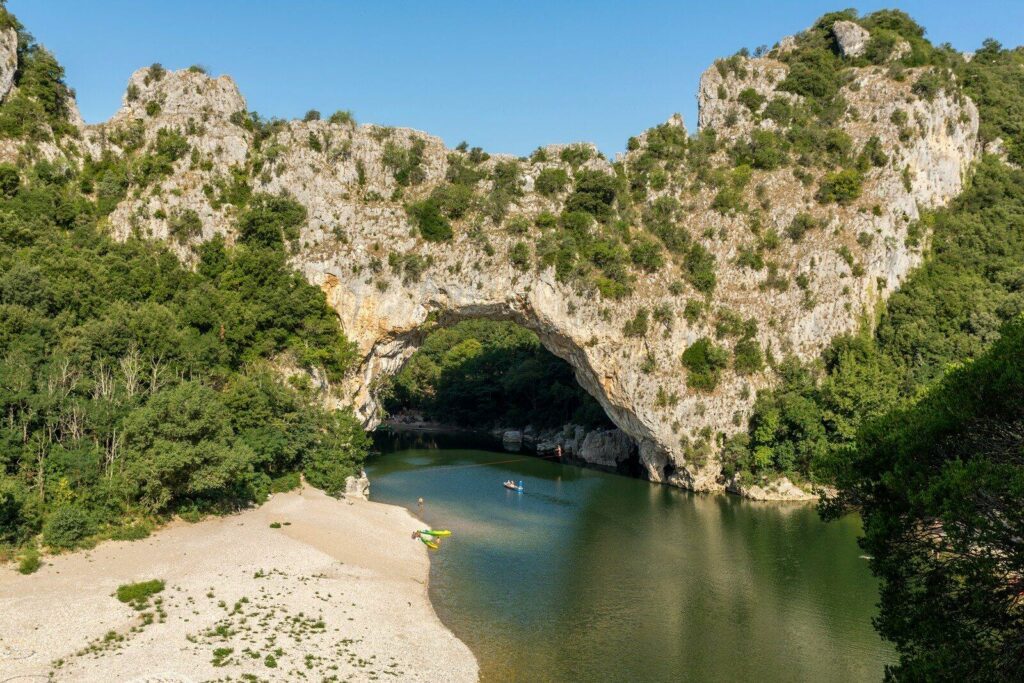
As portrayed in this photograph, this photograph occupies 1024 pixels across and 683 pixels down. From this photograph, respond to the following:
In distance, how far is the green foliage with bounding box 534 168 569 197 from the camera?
52.9 metres

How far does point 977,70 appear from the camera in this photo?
63594 mm

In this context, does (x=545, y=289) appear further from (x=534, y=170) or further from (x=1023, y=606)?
(x=1023, y=606)

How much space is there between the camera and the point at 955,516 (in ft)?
36.2

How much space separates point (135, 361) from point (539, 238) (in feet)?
93.8

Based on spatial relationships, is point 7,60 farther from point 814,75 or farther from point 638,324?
point 814,75

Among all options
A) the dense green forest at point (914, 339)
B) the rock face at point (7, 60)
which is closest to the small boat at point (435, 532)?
the dense green forest at point (914, 339)

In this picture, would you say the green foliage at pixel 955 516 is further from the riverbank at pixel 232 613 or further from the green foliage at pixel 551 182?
the green foliage at pixel 551 182

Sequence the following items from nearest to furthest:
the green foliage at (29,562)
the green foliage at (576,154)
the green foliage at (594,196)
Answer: the green foliage at (29,562), the green foliage at (594,196), the green foliage at (576,154)

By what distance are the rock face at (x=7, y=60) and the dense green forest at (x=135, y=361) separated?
1.15m

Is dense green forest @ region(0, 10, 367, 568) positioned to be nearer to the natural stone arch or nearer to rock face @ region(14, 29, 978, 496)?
the natural stone arch

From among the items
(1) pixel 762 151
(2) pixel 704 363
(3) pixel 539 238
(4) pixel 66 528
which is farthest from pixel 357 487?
(1) pixel 762 151

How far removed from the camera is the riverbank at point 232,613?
17922 mm

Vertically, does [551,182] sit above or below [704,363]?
above

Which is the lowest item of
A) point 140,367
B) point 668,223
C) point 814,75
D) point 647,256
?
point 140,367
